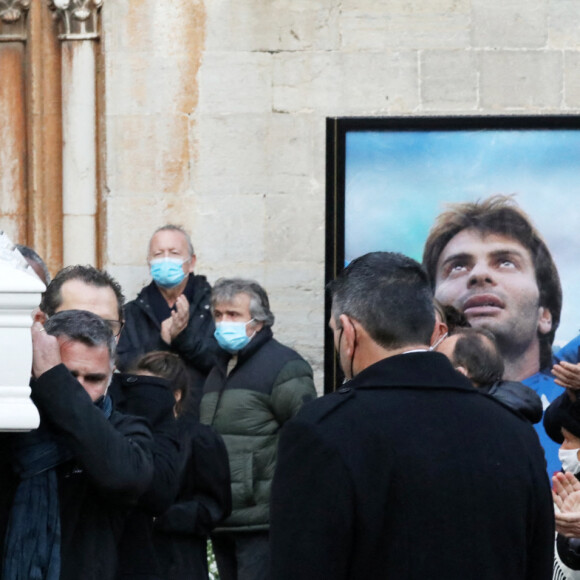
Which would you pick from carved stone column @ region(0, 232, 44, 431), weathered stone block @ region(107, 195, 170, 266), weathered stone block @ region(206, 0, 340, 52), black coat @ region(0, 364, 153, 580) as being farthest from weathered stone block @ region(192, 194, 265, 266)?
carved stone column @ region(0, 232, 44, 431)

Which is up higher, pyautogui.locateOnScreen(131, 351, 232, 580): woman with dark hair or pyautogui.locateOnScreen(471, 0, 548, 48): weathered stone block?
pyautogui.locateOnScreen(471, 0, 548, 48): weathered stone block

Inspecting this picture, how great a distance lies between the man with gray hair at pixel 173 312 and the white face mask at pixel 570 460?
2.17 metres

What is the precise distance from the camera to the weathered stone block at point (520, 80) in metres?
8.16

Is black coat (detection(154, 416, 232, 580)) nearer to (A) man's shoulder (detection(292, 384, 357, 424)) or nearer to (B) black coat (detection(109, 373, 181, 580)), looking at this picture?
(B) black coat (detection(109, 373, 181, 580))

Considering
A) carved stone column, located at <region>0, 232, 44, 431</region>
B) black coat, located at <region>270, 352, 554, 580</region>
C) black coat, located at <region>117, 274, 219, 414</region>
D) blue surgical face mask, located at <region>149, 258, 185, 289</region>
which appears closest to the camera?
A: black coat, located at <region>270, 352, 554, 580</region>

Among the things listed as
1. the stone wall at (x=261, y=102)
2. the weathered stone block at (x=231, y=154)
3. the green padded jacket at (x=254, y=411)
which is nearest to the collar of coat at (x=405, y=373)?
the green padded jacket at (x=254, y=411)

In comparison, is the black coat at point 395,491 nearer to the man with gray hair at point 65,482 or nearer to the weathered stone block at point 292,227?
the man with gray hair at point 65,482

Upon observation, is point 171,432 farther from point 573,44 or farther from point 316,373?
point 573,44

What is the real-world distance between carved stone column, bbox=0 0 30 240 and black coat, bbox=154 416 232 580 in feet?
10.4

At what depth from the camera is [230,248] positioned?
821cm

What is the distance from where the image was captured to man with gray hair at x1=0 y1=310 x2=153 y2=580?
3408 millimetres

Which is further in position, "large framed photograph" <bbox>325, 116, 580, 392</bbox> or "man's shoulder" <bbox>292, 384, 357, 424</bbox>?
"large framed photograph" <bbox>325, 116, 580, 392</bbox>

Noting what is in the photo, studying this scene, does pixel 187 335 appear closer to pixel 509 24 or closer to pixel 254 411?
pixel 254 411

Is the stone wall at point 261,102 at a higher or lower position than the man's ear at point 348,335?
higher
